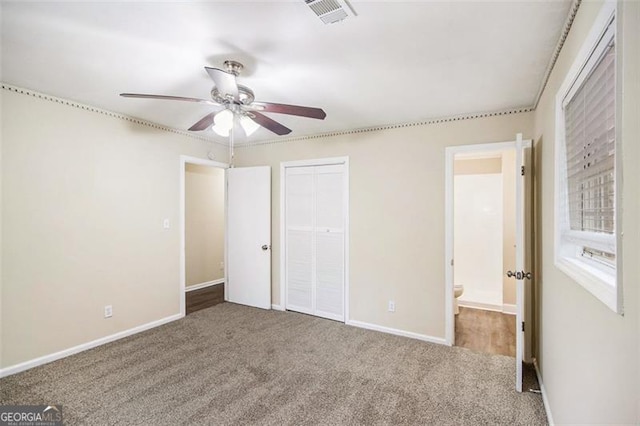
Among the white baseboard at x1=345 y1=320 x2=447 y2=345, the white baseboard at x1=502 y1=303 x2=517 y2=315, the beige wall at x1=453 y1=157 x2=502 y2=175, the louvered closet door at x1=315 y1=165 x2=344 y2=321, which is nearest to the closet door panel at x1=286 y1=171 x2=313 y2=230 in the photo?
the louvered closet door at x1=315 y1=165 x2=344 y2=321

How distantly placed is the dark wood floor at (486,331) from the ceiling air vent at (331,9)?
3185mm

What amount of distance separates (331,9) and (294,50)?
1.61ft

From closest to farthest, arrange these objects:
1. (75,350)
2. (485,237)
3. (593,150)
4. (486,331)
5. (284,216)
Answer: (593,150), (75,350), (486,331), (284,216), (485,237)

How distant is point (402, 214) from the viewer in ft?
11.3

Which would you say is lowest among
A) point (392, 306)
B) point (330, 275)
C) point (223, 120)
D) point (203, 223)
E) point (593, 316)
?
point (392, 306)

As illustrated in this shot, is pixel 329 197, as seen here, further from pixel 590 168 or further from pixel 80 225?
pixel 590 168

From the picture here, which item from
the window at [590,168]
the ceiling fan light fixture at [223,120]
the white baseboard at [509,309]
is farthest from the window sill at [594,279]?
the white baseboard at [509,309]

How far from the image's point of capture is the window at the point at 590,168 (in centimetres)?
113

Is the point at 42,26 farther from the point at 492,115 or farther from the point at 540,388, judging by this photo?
the point at 540,388

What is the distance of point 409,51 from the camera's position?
6.43 feet

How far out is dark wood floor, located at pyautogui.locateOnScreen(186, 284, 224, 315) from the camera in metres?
4.48

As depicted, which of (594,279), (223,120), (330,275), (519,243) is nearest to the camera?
(594,279)

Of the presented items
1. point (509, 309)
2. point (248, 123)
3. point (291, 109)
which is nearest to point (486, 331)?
point (509, 309)

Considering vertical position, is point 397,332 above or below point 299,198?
below
